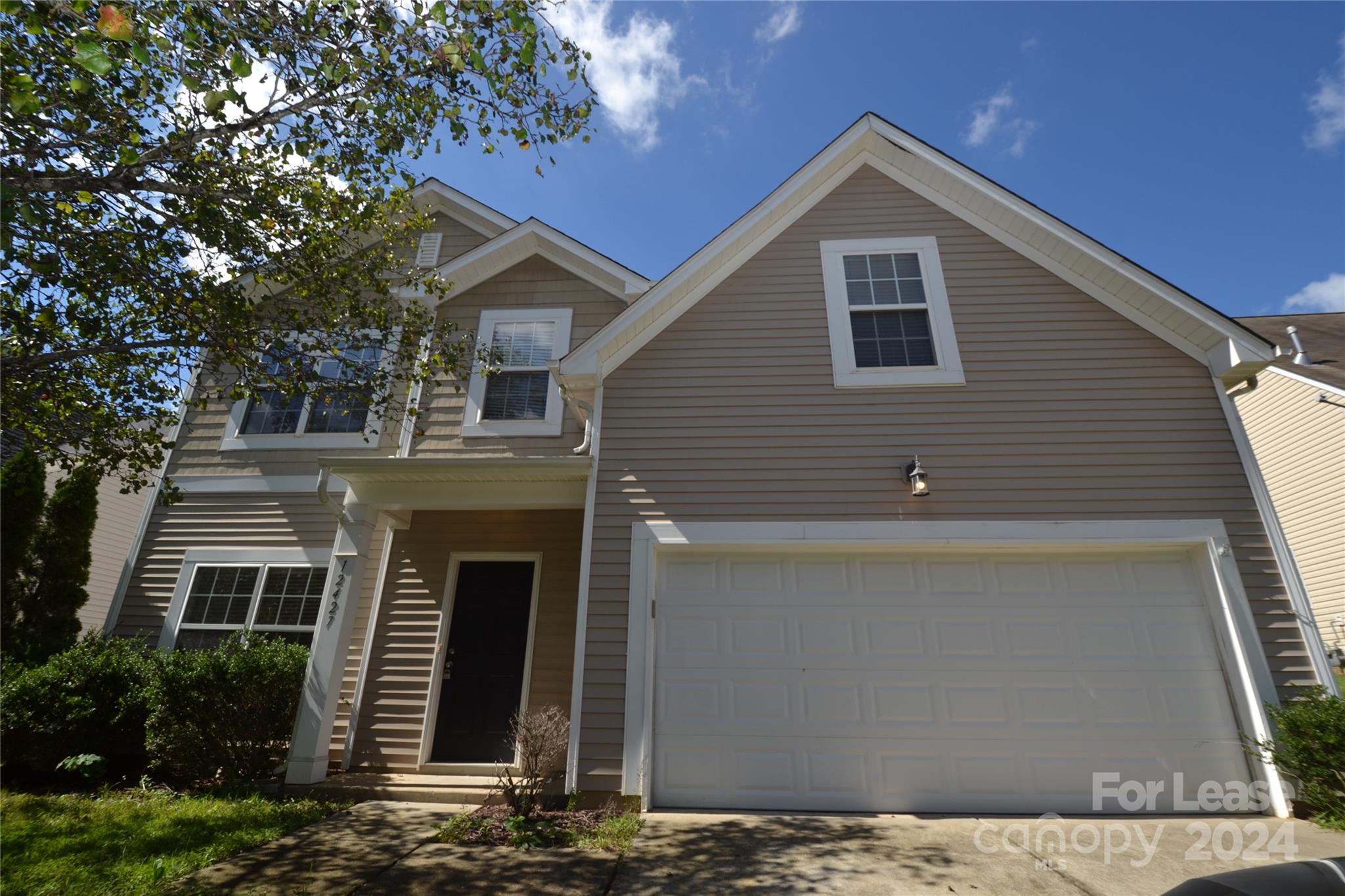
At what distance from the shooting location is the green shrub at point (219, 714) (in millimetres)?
5934

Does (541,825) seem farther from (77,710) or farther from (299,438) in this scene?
(299,438)

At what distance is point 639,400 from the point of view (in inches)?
261

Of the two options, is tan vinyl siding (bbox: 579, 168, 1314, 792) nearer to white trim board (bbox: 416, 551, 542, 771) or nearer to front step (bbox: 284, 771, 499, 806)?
front step (bbox: 284, 771, 499, 806)

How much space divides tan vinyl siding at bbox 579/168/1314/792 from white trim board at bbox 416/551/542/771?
1.64 metres

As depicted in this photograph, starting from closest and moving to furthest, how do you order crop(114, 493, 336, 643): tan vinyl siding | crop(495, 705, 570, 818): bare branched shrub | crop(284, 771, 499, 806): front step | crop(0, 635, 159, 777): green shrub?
1. crop(495, 705, 570, 818): bare branched shrub
2. crop(284, 771, 499, 806): front step
3. crop(0, 635, 159, 777): green shrub
4. crop(114, 493, 336, 643): tan vinyl siding

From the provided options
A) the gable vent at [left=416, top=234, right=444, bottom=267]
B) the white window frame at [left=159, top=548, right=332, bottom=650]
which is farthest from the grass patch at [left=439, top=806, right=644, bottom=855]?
the gable vent at [left=416, top=234, right=444, bottom=267]

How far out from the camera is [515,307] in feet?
29.1

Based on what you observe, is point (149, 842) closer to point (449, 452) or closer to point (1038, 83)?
point (449, 452)

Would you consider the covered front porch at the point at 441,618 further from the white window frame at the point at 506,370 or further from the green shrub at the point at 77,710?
the green shrub at the point at 77,710

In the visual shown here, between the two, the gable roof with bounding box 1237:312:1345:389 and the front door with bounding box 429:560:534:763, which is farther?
the gable roof with bounding box 1237:312:1345:389

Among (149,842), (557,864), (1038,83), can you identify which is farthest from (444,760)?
(1038,83)

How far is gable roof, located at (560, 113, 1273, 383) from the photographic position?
6.20 meters

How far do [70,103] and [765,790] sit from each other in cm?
767

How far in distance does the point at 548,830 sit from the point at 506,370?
5560 millimetres
